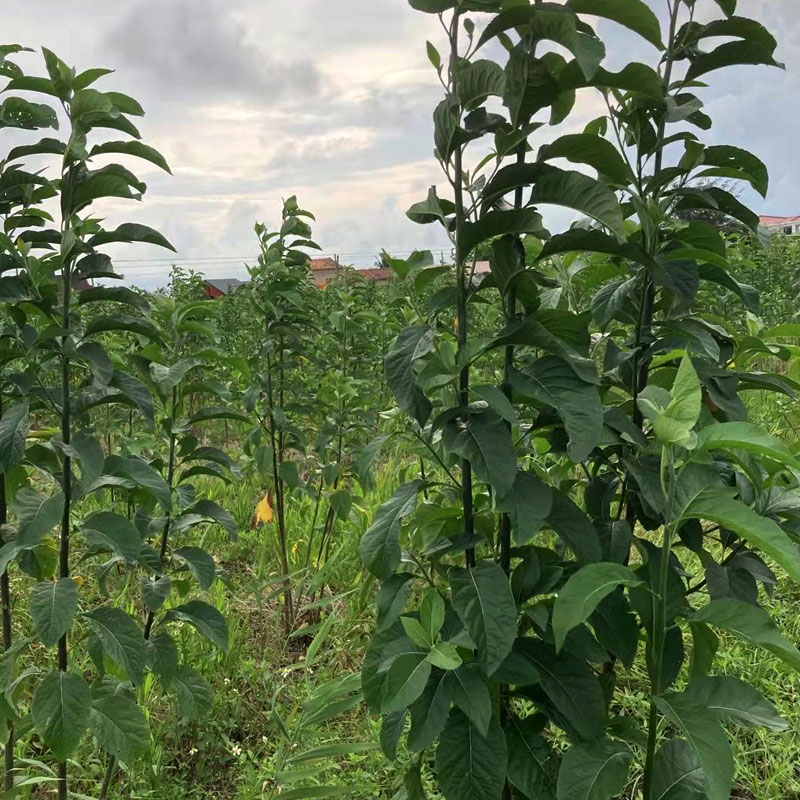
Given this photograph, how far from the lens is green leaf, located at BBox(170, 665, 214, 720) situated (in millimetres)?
2010

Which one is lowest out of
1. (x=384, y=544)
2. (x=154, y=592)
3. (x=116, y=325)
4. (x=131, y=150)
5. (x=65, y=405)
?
(x=154, y=592)

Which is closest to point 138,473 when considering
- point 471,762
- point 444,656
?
point 444,656

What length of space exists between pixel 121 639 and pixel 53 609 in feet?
0.62

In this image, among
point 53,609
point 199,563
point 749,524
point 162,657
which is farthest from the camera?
point 199,563

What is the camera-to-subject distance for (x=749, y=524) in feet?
3.55

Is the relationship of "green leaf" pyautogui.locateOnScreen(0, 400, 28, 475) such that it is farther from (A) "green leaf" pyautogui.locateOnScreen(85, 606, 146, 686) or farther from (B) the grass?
(B) the grass

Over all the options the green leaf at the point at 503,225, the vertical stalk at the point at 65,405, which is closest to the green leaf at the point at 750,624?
the green leaf at the point at 503,225

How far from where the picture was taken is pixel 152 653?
1968 millimetres

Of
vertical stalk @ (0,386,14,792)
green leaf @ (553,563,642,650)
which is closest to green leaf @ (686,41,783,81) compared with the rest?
green leaf @ (553,563,642,650)

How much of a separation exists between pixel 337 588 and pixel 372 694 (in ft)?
8.01

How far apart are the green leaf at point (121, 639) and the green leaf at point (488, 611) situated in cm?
84

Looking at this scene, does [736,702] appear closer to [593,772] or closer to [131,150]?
[593,772]

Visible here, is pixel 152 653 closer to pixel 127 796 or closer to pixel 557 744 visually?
pixel 127 796

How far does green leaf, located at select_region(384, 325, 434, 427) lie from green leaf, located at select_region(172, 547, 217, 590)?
1.02 meters
